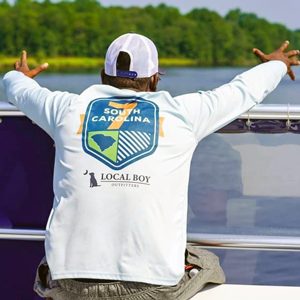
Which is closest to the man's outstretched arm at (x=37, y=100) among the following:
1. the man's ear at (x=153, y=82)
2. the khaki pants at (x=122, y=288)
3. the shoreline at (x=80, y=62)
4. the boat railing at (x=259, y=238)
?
the man's ear at (x=153, y=82)

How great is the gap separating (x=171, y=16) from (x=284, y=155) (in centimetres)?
6652

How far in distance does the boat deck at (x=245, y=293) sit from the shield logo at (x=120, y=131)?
0.60 metres

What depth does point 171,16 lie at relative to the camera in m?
68.2

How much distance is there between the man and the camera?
2219 mm

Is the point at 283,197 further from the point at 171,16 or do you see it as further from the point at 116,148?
the point at 171,16

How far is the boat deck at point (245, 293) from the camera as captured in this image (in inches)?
99.3

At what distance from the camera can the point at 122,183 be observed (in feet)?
7.27

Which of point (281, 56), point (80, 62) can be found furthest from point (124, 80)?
point (80, 62)

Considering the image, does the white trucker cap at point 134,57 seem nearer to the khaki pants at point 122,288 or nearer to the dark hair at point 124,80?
the dark hair at point 124,80

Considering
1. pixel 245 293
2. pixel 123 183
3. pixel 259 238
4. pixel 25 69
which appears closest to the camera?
pixel 123 183

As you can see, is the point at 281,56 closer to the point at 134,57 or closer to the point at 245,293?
the point at 134,57

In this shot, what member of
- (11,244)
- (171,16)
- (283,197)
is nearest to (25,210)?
(11,244)

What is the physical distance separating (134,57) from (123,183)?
0.43 metres

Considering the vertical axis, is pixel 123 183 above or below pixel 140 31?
above
